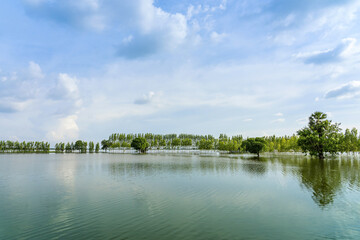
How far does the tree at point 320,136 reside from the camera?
241 feet

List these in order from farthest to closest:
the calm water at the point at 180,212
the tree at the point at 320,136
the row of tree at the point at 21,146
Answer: the row of tree at the point at 21,146, the tree at the point at 320,136, the calm water at the point at 180,212

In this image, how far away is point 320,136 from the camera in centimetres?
7669

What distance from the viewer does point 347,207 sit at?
18.8 metres

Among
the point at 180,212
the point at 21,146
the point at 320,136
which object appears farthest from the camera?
the point at 21,146

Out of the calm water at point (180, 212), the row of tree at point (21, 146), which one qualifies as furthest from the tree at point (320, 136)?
the row of tree at point (21, 146)

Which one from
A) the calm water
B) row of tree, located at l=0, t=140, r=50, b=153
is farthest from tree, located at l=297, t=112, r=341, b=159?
row of tree, located at l=0, t=140, r=50, b=153

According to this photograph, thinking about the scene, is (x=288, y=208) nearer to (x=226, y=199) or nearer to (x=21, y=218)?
(x=226, y=199)

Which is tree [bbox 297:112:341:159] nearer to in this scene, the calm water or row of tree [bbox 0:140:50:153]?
the calm water

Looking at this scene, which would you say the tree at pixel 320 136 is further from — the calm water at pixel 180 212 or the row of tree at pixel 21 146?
the row of tree at pixel 21 146

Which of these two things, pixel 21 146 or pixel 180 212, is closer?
pixel 180 212

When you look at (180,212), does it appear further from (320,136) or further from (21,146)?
(21,146)

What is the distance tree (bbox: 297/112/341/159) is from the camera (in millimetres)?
73562

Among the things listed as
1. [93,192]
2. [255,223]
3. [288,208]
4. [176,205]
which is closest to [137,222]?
→ [176,205]

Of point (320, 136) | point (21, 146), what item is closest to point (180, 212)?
point (320, 136)
